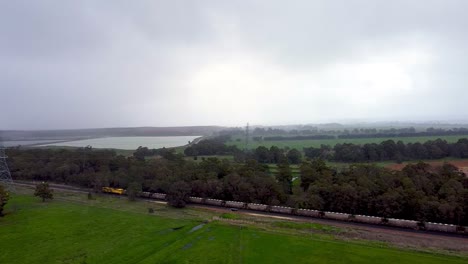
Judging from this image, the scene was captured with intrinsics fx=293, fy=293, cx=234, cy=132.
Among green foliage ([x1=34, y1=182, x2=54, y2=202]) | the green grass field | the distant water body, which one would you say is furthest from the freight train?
the distant water body

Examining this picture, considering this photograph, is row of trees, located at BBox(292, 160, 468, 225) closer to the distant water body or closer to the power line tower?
the power line tower

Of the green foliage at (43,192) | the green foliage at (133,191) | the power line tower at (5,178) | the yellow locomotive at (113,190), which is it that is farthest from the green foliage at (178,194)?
the power line tower at (5,178)

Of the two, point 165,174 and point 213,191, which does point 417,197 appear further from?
point 165,174

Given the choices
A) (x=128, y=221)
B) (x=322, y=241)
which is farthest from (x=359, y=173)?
(x=128, y=221)

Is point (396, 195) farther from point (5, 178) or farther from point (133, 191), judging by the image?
point (5, 178)

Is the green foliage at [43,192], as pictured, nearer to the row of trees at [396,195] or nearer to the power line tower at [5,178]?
the power line tower at [5,178]

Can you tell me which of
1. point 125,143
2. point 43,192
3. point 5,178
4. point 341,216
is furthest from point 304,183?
point 125,143
